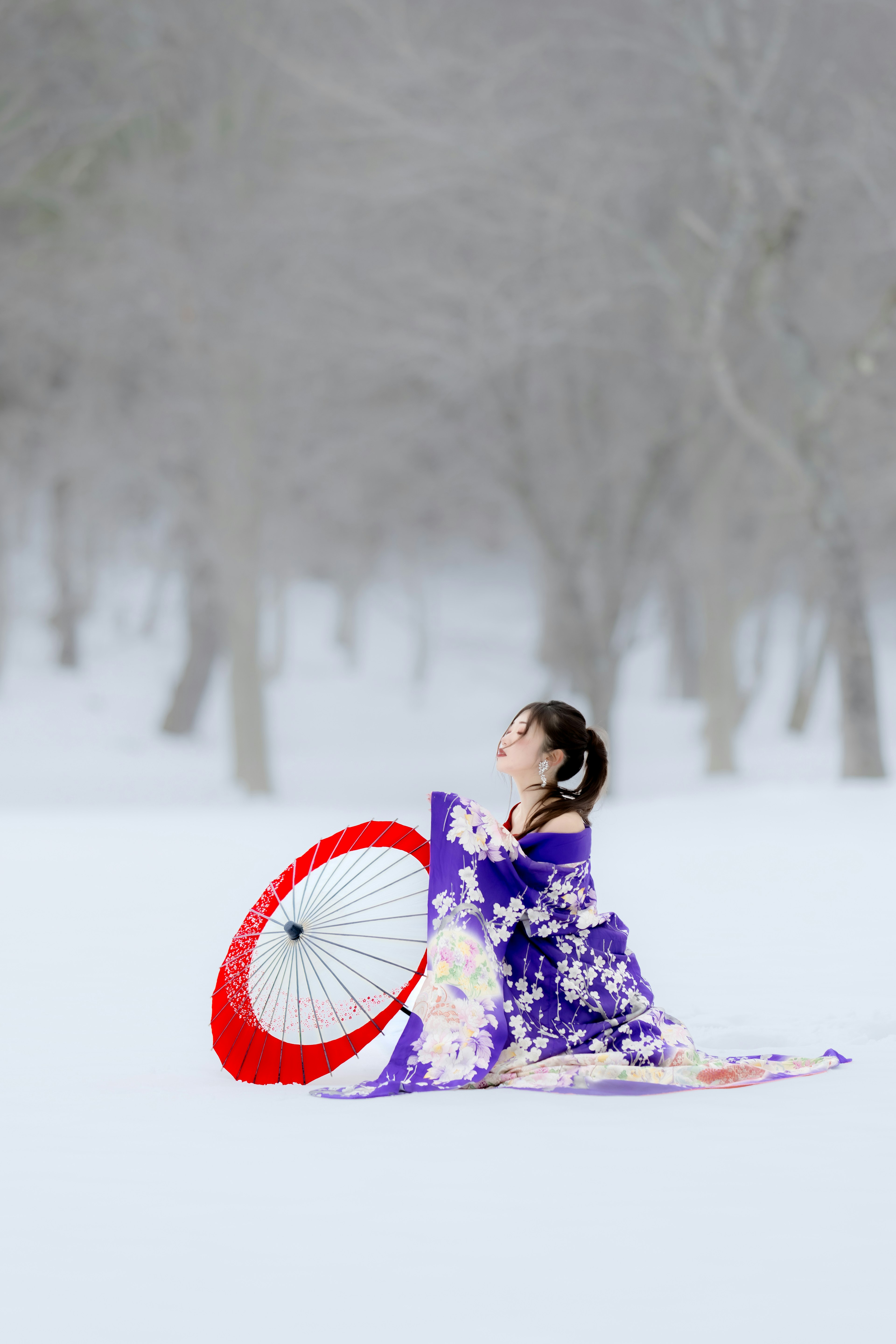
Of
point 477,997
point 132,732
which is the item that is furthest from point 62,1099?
point 132,732

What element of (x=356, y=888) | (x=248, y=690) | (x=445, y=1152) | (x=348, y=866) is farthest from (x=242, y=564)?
(x=445, y=1152)

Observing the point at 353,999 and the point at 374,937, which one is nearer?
the point at 353,999

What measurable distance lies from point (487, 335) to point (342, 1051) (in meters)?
10.5

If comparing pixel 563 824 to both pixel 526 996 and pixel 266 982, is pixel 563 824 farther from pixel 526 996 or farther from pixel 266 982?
pixel 266 982

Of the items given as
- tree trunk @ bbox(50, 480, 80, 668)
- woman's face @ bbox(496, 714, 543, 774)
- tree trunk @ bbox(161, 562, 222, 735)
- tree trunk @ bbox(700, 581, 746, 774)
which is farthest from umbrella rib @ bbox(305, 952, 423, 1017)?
tree trunk @ bbox(50, 480, 80, 668)

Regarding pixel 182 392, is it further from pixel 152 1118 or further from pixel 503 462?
pixel 152 1118

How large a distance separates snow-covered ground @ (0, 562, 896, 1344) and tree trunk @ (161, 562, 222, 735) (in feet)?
36.9

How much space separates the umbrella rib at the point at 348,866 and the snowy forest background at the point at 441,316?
9.22 meters

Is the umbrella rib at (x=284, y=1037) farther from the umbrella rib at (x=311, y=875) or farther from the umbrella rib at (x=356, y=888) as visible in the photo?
the umbrella rib at (x=356, y=888)

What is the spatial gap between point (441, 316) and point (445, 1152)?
38.5 feet

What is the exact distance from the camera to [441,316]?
14.3 m

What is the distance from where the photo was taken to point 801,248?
16.5 m

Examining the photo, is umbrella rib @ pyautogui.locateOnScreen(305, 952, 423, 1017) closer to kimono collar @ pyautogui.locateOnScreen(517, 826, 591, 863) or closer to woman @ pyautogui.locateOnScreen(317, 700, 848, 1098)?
woman @ pyautogui.locateOnScreen(317, 700, 848, 1098)

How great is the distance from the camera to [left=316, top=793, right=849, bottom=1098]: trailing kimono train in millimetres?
4266
